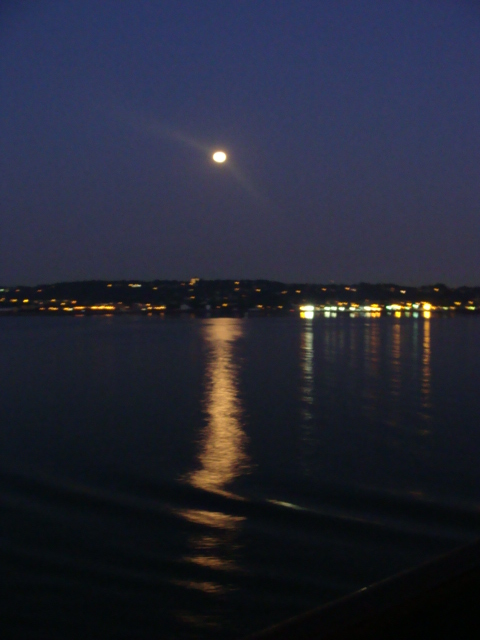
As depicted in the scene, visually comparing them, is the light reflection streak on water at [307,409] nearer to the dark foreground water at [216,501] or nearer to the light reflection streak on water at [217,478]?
the dark foreground water at [216,501]

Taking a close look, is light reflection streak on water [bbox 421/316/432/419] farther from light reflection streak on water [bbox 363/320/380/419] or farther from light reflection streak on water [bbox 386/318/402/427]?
light reflection streak on water [bbox 363/320/380/419]

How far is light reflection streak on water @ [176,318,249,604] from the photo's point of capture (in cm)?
512

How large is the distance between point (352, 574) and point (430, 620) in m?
2.73

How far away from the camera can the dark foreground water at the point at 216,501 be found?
177 inches

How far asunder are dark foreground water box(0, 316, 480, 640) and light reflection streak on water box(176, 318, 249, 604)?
0.07ft

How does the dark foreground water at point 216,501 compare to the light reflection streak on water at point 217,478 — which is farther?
the light reflection streak on water at point 217,478

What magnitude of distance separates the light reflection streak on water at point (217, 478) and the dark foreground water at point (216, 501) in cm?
2

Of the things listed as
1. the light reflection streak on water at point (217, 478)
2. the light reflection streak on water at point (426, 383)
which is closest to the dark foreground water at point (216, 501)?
the light reflection streak on water at point (217, 478)

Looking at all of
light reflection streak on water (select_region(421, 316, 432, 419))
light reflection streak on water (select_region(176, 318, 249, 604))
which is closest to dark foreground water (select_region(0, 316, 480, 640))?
light reflection streak on water (select_region(176, 318, 249, 604))

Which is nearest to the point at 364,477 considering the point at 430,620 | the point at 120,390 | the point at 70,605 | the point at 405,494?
the point at 405,494

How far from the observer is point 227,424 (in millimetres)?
11102

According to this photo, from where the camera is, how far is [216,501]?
672 centimetres

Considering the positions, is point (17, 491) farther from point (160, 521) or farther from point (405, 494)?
point (405, 494)

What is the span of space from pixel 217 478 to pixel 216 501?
0.89 m
